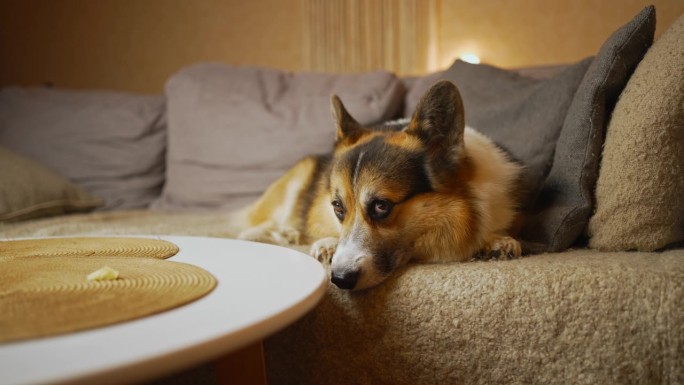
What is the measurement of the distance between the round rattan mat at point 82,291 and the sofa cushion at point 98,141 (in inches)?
68.5

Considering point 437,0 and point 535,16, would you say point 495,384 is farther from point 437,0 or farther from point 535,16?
point 437,0

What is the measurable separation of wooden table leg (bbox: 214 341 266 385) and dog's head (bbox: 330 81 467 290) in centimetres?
35

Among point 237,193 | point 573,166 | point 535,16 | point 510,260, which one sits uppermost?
point 535,16

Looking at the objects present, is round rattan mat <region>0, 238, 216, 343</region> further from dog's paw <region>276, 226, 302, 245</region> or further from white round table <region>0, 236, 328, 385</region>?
dog's paw <region>276, 226, 302, 245</region>

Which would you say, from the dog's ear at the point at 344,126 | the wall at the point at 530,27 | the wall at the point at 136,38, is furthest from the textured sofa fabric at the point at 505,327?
the wall at the point at 136,38

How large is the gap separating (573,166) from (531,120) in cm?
41

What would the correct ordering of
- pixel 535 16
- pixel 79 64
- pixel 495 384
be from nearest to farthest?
pixel 495 384
pixel 535 16
pixel 79 64

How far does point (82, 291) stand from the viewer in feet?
2.63

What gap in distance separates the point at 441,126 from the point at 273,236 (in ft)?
2.75

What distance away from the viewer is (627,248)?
4.06 feet

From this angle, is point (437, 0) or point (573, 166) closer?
point (573, 166)

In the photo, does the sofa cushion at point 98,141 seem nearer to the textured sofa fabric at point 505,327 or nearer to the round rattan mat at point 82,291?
the round rattan mat at point 82,291

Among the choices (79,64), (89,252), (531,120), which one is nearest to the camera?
(89,252)

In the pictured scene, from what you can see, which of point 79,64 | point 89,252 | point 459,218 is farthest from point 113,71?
point 459,218
